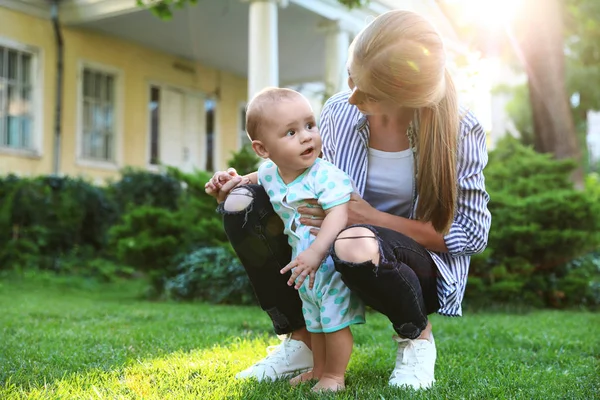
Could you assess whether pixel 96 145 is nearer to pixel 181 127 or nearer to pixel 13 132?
pixel 13 132

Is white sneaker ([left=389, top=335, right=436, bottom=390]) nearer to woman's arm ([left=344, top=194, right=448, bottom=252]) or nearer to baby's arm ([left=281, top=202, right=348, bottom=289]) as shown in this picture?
woman's arm ([left=344, top=194, right=448, bottom=252])

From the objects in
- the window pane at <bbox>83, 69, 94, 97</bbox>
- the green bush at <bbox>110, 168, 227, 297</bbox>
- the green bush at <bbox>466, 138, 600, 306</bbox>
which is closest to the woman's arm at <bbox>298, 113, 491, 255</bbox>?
the green bush at <bbox>466, 138, 600, 306</bbox>

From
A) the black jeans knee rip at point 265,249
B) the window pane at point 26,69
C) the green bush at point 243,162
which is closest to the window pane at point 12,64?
the window pane at point 26,69

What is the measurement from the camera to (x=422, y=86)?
2.24 metres

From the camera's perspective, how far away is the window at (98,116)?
11.4 m

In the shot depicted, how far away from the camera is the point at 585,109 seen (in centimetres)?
1532

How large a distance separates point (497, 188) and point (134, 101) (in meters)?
7.48

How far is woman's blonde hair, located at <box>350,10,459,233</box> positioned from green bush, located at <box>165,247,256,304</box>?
11.0 feet

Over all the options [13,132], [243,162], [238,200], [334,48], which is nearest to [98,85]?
[13,132]

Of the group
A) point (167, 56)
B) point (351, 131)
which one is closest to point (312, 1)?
point (167, 56)

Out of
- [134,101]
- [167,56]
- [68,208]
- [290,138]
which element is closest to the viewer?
[290,138]

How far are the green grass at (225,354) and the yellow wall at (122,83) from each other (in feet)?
20.0

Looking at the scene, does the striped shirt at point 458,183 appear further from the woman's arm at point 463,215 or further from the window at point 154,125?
the window at point 154,125

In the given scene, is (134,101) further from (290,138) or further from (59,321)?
(290,138)
